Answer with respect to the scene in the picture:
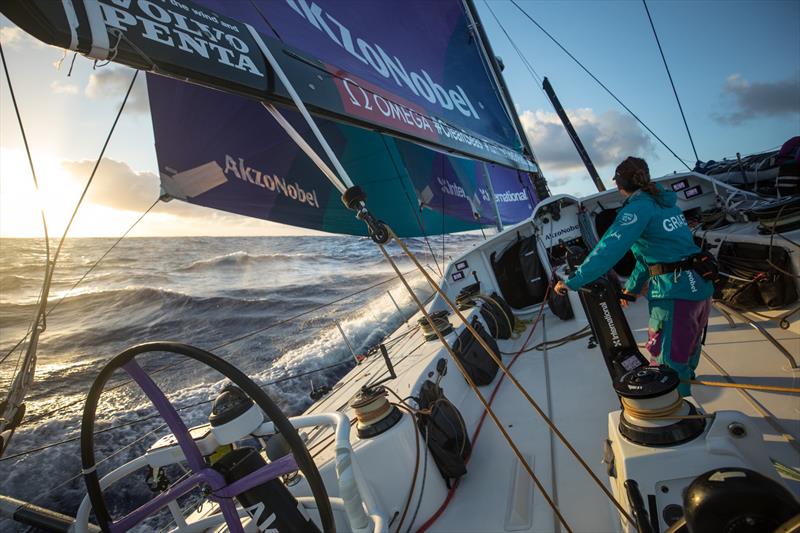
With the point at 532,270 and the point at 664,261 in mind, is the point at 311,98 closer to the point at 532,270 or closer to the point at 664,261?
the point at 664,261

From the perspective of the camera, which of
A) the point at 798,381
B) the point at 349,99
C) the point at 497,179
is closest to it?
the point at 349,99

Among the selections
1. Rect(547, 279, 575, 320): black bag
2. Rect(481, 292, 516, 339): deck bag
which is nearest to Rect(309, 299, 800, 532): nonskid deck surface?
Rect(481, 292, 516, 339): deck bag

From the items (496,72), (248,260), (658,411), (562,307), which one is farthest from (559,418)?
(248,260)

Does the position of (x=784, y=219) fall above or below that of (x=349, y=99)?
below

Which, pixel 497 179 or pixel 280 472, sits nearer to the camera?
pixel 280 472

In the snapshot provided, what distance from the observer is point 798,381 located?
A: 1.89 m

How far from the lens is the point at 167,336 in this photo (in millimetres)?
7758

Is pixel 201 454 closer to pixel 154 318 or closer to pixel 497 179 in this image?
pixel 497 179

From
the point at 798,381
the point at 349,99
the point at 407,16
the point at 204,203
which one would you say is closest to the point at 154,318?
the point at 204,203

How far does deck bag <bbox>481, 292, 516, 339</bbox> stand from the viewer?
3.67 meters

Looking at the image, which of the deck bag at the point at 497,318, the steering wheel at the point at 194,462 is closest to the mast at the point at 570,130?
the deck bag at the point at 497,318

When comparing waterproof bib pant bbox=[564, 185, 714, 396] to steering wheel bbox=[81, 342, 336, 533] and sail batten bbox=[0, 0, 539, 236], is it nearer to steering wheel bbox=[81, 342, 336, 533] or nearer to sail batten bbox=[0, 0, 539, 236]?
sail batten bbox=[0, 0, 539, 236]

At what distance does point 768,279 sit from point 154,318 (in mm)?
10697

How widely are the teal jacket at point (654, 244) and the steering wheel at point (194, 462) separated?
4.55ft
